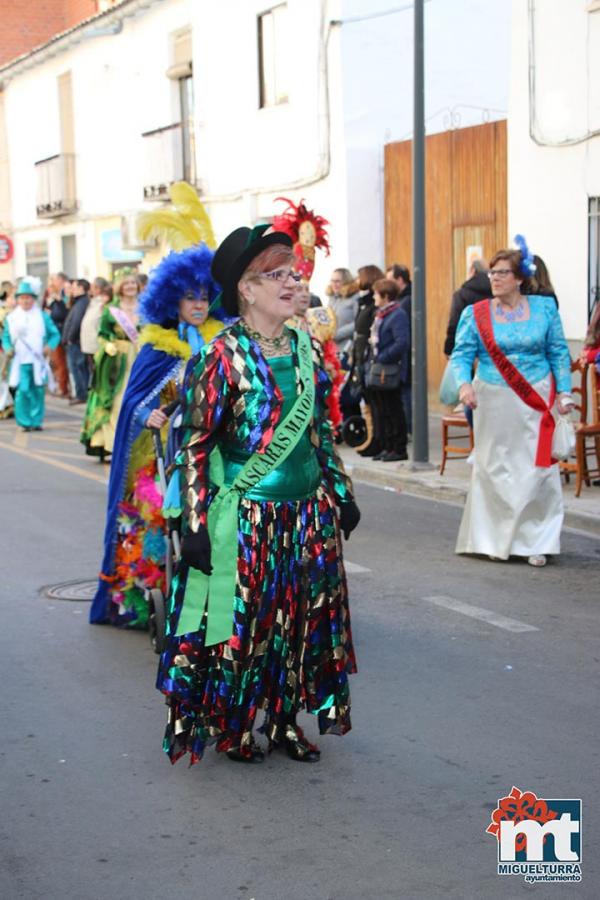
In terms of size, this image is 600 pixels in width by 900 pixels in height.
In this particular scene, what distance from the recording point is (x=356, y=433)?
1482 cm

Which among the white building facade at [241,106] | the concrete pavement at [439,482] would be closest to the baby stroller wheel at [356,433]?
the concrete pavement at [439,482]

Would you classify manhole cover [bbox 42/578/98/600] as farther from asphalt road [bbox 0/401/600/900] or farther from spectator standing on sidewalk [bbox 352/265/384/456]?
spectator standing on sidewalk [bbox 352/265/384/456]

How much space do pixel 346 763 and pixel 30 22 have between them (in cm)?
3760

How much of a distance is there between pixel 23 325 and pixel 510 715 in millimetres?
14249

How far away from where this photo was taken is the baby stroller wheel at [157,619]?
243 inches

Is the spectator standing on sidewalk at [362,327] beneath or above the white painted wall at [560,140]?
beneath

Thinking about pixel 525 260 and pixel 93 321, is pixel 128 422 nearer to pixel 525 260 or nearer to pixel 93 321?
pixel 525 260

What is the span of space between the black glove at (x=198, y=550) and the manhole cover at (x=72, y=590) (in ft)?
10.8

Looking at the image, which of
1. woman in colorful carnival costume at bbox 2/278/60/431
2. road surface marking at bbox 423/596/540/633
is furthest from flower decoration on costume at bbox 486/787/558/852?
woman in colorful carnival costume at bbox 2/278/60/431

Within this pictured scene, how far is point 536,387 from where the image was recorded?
8672mm

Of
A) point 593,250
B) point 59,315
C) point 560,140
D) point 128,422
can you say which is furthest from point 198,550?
point 59,315

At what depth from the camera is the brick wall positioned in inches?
1544

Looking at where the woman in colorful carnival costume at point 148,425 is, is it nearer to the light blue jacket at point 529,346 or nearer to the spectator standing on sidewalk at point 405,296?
the light blue jacket at point 529,346

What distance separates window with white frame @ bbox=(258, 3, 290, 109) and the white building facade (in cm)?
3
